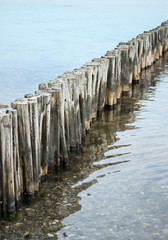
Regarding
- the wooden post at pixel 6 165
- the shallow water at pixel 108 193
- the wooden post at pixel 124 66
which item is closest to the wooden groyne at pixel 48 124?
the wooden post at pixel 6 165

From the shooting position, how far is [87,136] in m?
9.57

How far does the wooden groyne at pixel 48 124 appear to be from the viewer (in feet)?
19.8

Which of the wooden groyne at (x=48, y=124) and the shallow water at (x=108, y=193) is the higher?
the wooden groyne at (x=48, y=124)

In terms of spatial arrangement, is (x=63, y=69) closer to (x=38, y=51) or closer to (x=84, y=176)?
(x=38, y=51)

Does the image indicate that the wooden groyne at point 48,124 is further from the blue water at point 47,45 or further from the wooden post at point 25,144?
the blue water at point 47,45

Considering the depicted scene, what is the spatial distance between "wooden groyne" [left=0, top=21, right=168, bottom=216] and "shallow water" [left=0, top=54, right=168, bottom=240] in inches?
11.5

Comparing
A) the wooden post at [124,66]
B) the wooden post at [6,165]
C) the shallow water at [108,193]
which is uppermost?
the wooden post at [124,66]

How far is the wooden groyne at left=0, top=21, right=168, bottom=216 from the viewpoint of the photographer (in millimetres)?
6043

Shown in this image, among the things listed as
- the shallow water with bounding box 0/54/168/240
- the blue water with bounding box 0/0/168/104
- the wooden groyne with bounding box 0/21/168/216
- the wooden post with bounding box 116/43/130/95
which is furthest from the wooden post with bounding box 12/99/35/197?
the blue water with bounding box 0/0/168/104

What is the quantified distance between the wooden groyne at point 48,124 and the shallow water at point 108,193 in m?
0.29

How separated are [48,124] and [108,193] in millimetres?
1482

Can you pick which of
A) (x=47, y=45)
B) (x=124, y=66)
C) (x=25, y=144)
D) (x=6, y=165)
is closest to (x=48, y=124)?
(x=25, y=144)

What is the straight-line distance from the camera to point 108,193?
6996 mm

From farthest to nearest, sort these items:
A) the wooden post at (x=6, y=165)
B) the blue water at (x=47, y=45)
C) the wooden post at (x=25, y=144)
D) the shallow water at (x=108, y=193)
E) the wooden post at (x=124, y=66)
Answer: the blue water at (x=47, y=45)
the wooden post at (x=124, y=66)
the wooden post at (x=25, y=144)
the shallow water at (x=108, y=193)
the wooden post at (x=6, y=165)
